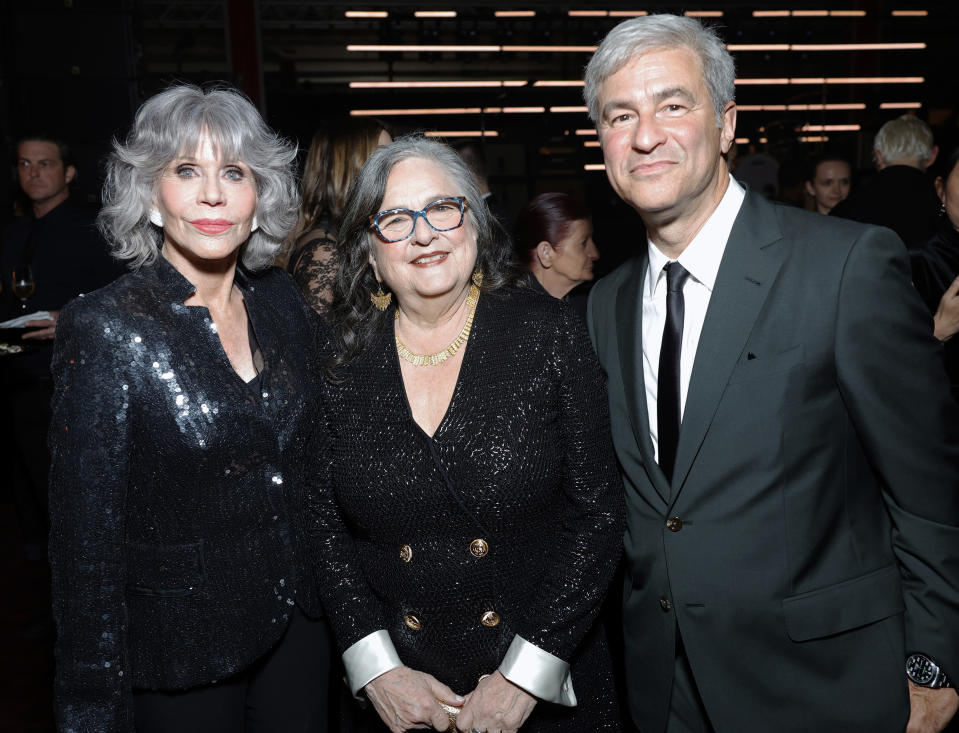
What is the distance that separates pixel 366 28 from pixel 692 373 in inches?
531

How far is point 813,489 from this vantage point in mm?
1409

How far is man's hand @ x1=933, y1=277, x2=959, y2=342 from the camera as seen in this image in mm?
2582

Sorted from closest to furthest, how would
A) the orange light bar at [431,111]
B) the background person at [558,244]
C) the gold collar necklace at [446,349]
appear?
1. the gold collar necklace at [446,349]
2. the background person at [558,244]
3. the orange light bar at [431,111]

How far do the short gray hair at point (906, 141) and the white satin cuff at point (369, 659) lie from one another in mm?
3581

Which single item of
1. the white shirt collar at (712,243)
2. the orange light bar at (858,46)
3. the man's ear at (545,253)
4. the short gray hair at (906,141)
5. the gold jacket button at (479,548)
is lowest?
the gold jacket button at (479,548)

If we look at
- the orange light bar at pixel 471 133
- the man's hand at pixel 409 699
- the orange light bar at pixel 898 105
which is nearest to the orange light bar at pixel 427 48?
the orange light bar at pixel 471 133

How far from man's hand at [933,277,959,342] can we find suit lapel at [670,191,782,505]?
146 centimetres

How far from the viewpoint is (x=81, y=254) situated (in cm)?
414

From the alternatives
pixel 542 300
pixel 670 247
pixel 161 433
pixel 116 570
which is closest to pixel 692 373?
pixel 670 247

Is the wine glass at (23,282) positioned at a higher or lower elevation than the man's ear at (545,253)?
lower

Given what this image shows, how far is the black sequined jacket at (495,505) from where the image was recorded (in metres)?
1.61

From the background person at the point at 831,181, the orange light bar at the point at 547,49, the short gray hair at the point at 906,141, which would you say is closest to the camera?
the short gray hair at the point at 906,141

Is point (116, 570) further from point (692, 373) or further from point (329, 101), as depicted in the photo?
point (329, 101)

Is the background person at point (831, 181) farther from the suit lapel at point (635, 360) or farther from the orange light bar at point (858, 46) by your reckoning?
the orange light bar at point (858, 46)
